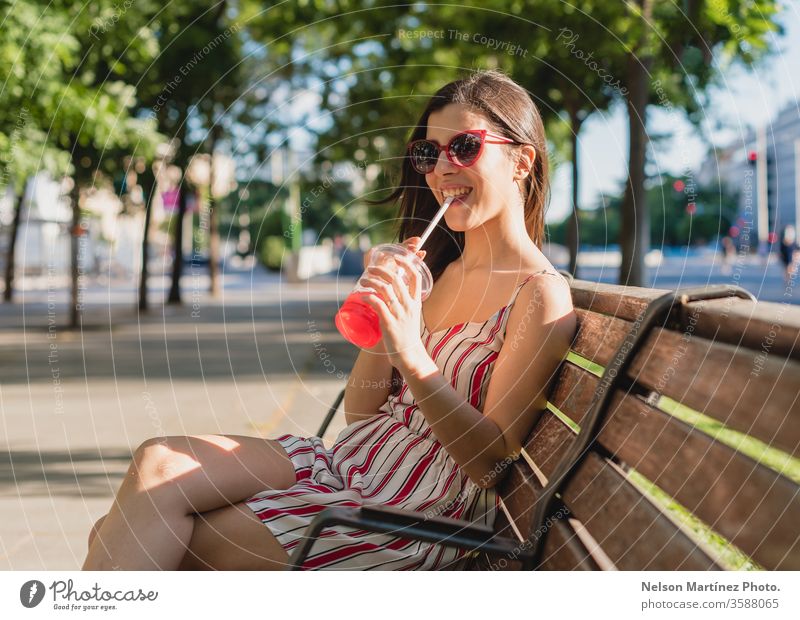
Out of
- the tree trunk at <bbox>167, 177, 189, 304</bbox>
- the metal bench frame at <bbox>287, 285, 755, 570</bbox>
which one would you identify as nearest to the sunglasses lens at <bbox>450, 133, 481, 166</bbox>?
the metal bench frame at <bbox>287, 285, 755, 570</bbox>

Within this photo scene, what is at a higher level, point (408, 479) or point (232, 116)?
point (232, 116)

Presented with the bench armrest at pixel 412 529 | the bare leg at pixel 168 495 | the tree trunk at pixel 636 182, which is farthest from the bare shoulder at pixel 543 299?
the tree trunk at pixel 636 182

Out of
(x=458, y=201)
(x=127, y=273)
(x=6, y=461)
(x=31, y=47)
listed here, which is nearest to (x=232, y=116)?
(x=31, y=47)

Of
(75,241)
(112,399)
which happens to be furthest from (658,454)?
(75,241)

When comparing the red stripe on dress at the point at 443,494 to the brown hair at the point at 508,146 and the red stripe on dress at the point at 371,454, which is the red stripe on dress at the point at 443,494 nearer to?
the red stripe on dress at the point at 371,454

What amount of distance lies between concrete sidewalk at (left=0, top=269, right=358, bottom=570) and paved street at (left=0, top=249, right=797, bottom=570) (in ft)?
0.04

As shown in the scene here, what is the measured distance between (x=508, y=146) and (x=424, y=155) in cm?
23

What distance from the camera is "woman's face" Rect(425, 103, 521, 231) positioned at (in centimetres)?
239

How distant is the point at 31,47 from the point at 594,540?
26.5 ft

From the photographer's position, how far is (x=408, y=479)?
2.28 meters

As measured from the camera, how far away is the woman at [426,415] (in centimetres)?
205

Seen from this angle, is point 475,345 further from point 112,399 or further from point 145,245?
point 145,245

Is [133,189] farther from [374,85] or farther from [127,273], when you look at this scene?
[127,273]
